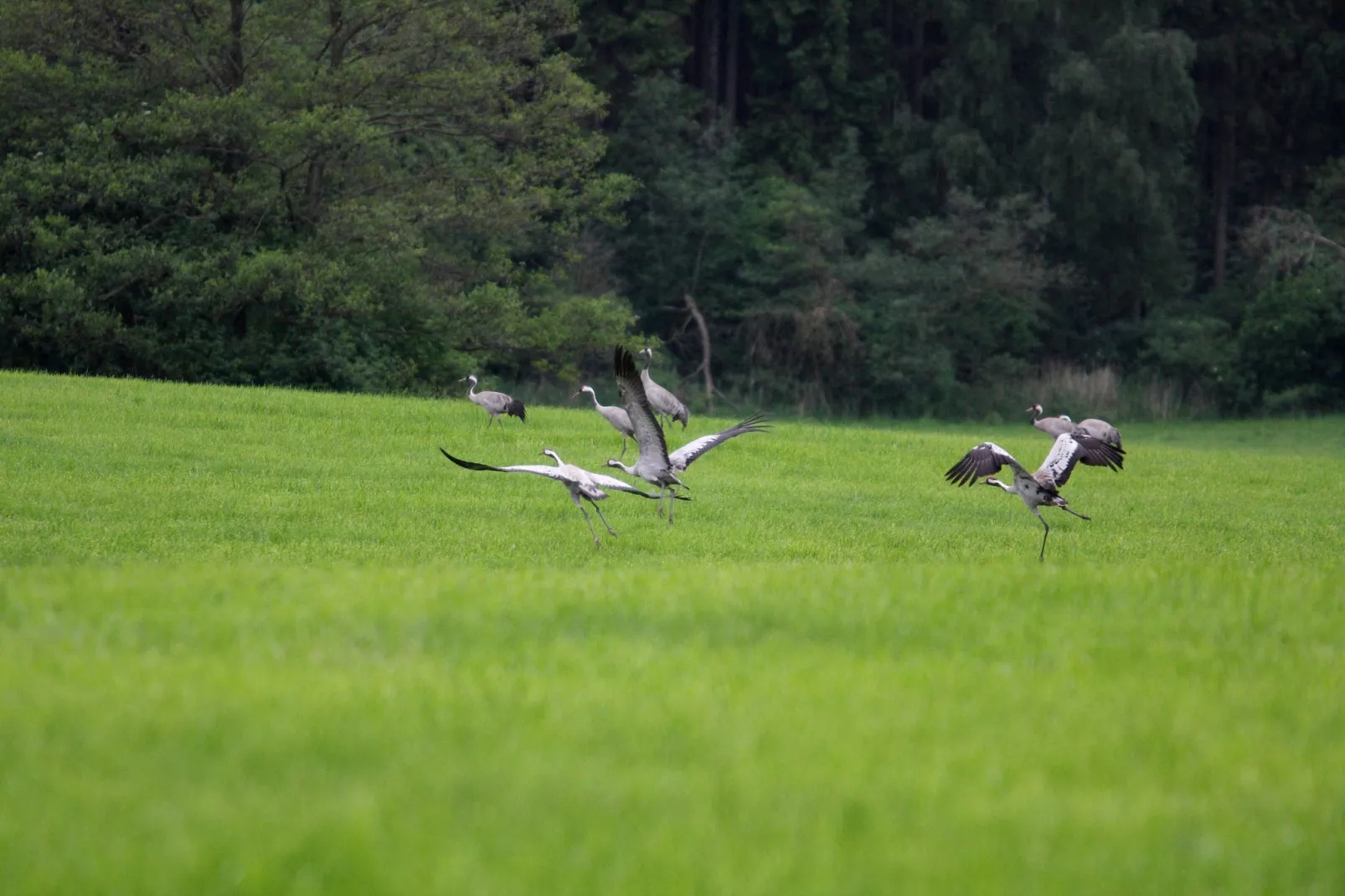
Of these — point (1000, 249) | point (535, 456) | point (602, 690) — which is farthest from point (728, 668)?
point (1000, 249)

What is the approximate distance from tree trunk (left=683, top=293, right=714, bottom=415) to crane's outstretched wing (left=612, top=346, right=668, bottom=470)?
2930 cm

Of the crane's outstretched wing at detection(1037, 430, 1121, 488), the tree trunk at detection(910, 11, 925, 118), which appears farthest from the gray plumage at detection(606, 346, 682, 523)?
the tree trunk at detection(910, 11, 925, 118)

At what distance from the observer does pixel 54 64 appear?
99.8ft

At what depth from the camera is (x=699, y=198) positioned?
45188mm

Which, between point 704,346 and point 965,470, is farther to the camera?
point 704,346

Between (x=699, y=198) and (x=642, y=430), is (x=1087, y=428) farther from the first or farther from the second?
(x=699, y=198)

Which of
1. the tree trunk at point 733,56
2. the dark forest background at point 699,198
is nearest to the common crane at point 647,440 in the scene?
the dark forest background at point 699,198

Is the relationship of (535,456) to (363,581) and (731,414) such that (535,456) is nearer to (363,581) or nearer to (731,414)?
(363,581)

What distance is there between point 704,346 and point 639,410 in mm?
31720

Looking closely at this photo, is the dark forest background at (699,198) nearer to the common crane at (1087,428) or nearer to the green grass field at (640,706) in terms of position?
the common crane at (1087,428)

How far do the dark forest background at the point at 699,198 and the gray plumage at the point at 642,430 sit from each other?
16.4m

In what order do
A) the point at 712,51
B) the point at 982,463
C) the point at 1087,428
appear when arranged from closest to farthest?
the point at 982,463, the point at 1087,428, the point at 712,51

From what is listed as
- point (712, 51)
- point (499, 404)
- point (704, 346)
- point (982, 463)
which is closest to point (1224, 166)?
point (712, 51)

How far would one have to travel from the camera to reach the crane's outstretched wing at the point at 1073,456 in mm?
13656
